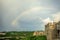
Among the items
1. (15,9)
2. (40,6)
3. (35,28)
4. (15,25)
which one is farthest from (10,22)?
(40,6)

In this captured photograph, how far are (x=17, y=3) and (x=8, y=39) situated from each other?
0.66 m

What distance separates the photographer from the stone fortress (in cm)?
218

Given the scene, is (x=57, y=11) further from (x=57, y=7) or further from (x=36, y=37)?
(x=36, y=37)

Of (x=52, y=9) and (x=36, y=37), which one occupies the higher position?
(x=52, y=9)

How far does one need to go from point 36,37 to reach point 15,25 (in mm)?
425

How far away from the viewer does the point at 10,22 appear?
2.29 m

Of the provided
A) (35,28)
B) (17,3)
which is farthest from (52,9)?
(17,3)

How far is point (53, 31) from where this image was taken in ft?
7.19

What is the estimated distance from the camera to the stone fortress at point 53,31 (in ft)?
7.16

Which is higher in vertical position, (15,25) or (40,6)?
(40,6)

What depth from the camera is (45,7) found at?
2316 millimetres

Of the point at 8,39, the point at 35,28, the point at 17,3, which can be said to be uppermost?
the point at 17,3

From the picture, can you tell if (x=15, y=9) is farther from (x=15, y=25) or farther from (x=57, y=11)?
(x=57, y=11)

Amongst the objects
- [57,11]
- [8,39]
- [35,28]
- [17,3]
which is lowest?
[8,39]
